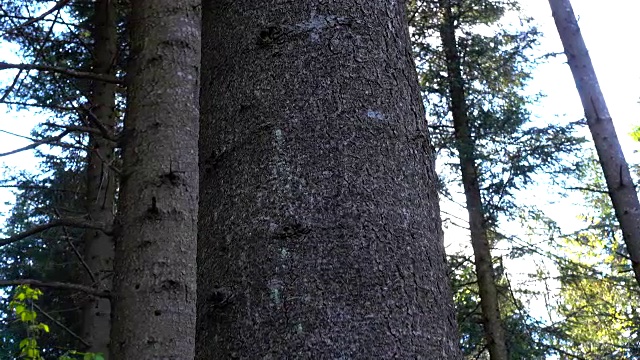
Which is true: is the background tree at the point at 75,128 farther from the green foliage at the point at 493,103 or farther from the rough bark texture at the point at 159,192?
the green foliage at the point at 493,103

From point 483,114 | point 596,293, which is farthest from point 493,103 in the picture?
point 596,293

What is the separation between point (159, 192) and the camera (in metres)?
3.90

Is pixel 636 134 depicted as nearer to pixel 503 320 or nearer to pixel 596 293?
pixel 596 293

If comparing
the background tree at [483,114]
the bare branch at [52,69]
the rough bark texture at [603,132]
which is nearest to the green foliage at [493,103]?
the background tree at [483,114]

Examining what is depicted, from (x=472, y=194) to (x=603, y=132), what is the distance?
4.72 metres

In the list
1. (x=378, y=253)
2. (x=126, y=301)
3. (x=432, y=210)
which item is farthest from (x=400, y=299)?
(x=126, y=301)

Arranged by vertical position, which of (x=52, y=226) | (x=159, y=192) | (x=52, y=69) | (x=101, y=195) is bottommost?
(x=52, y=226)

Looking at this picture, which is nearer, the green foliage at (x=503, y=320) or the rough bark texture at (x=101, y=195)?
the rough bark texture at (x=101, y=195)

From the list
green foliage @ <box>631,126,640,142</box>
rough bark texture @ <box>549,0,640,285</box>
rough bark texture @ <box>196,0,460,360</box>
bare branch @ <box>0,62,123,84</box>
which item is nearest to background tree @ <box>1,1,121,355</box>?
bare branch @ <box>0,62,123,84</box>

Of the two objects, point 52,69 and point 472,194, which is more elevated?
point 472,194

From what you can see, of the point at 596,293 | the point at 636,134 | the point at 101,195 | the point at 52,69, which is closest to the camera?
the point at 52,69

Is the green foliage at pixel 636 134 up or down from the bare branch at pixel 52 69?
up

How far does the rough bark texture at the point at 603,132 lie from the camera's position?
7.26 m

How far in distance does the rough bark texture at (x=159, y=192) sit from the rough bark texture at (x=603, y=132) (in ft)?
16.8
